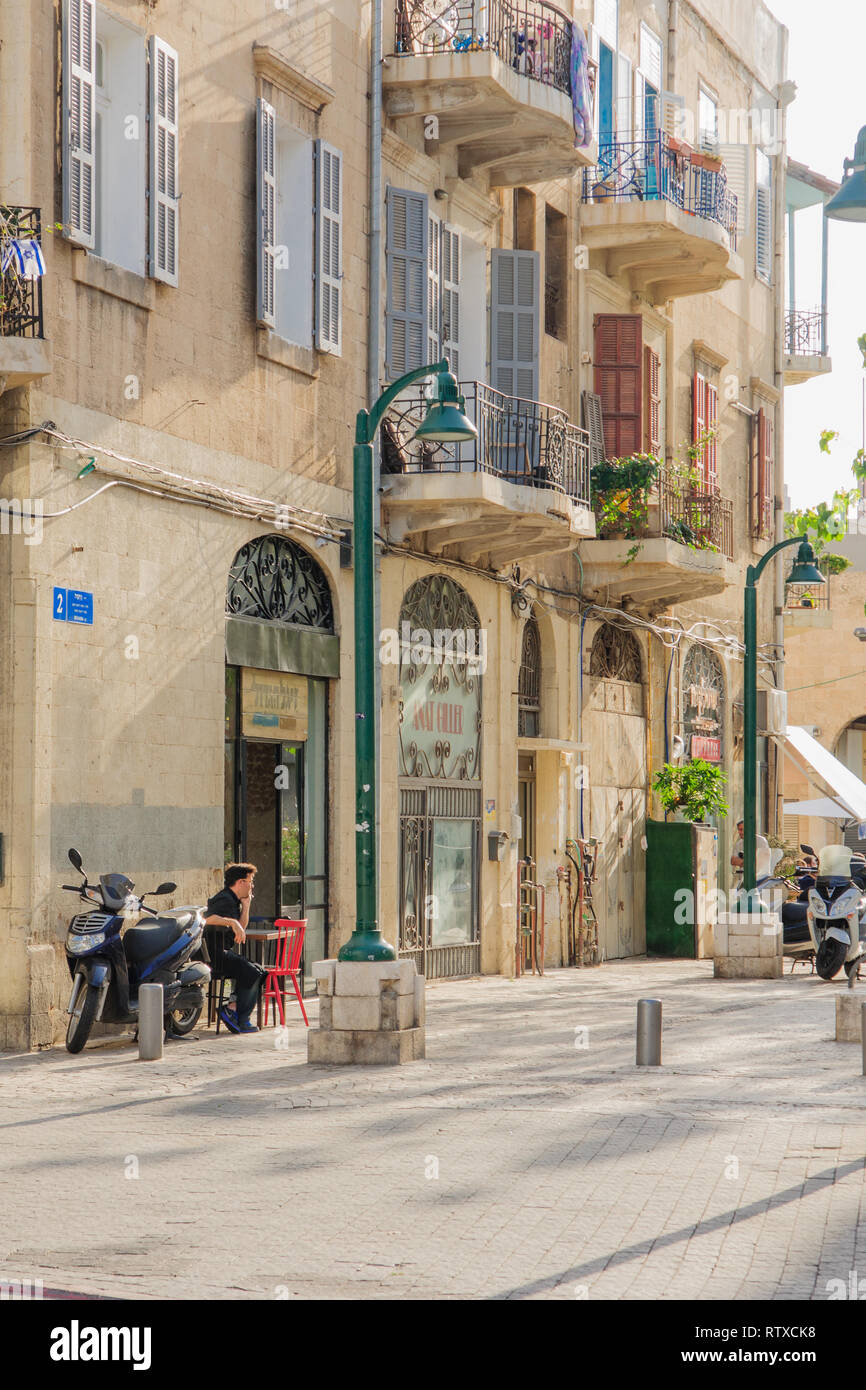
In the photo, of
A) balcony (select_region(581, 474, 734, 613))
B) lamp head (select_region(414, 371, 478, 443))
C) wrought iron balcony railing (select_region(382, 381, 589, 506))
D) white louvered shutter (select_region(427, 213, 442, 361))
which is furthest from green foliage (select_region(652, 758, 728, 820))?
lamp head (select_region(414, 371, 478, 443))

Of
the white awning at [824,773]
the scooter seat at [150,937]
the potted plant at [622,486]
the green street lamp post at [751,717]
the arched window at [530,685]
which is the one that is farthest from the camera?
the white awning at [824,773]

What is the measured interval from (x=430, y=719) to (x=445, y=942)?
95.1 inches

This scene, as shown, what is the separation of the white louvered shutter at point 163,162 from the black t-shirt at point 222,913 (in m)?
4.86

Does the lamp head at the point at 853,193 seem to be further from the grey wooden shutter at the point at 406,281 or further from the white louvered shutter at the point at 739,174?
the white louvered shutter at the point at 739,174

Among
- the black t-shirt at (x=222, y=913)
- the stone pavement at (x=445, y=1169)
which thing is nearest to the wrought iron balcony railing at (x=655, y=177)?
the black t-shirt at (x=222, y=913)

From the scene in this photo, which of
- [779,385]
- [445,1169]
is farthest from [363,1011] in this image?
[779,385]

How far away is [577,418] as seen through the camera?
2344 centimetres

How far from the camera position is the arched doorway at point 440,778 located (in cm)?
1900

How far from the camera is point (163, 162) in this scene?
48.1 ft

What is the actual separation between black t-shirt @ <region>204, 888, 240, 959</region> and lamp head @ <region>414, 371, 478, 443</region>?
3989 millimetres

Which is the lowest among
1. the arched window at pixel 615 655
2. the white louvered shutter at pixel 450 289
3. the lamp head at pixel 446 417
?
the arched window at pixel 615 655

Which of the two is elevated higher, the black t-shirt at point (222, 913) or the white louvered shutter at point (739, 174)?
the white louvered shutter at point (739, 174)

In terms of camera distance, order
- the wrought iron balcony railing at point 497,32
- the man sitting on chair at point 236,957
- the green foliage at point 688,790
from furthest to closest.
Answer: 1. the green foliage at point 688,790
2. the wrought iron balcony railing at point 497,32
3. the man sitting on chair at point 236,957

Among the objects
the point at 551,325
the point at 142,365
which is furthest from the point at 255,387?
the point at 551,325
